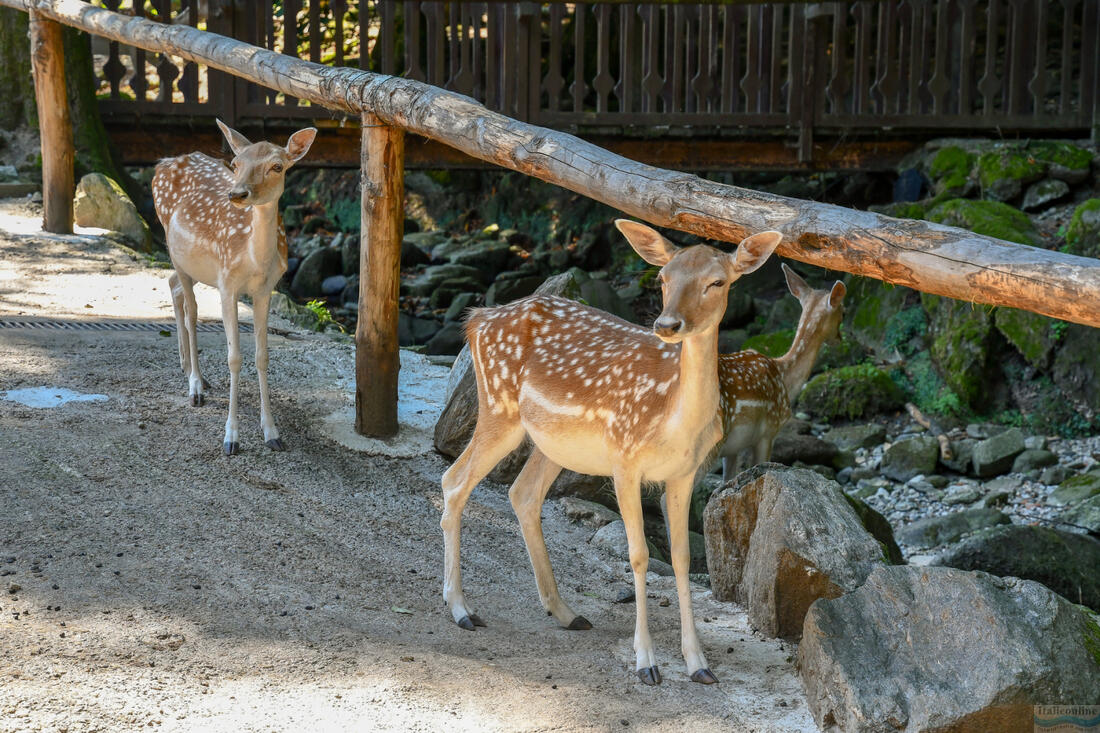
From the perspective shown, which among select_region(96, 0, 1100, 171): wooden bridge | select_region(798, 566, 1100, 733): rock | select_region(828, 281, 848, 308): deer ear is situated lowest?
select_region(798, 566, 1100, 733): rock

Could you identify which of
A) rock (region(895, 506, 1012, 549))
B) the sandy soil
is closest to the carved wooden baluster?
rock (region(895, 506, 1012, 549))

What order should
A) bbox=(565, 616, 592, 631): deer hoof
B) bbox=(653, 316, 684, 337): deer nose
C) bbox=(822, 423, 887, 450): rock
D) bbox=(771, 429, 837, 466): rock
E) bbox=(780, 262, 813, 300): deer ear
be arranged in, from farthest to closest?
1. bbox=(822, 423, 887, 450): rock
2. bbox=(771, 429, 837, 466): rock
3. bbox=(780, 262, 813, 300): deer ear
4. bbox=(565, 616, 592, 631): deer hoof
5. bbox=(653, 316, 684, 337): deer nose

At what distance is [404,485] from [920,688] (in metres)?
3.50

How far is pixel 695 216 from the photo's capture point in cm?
465

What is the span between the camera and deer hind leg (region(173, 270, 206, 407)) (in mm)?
7258

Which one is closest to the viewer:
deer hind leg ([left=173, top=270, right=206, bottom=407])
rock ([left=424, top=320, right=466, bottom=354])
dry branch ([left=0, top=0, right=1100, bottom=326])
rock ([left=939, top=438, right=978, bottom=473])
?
dry branch ([left=0, top=0, right=1100, bottom=326])

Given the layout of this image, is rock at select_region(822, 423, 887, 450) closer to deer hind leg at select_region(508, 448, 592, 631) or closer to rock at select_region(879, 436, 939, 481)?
rock at select_region(879, 436, 939, 481)

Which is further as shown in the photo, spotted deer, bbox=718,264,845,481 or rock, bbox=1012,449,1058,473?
rock, bbox=1012,449,1058,473

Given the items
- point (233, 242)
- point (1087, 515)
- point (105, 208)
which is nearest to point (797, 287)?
point (1087, 515)

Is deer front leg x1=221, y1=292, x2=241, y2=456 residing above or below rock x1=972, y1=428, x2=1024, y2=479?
above

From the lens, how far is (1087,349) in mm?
10133

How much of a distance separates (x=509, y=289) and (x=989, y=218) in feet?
18.6

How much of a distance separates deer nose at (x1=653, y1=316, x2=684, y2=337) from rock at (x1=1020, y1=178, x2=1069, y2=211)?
8937 millimetres

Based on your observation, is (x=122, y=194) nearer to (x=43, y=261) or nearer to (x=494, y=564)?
(x=43, y=261)
